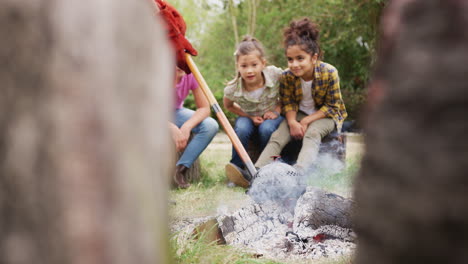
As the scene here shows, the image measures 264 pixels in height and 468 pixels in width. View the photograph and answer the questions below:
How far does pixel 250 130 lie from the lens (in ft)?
16.5

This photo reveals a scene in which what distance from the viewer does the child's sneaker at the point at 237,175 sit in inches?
167

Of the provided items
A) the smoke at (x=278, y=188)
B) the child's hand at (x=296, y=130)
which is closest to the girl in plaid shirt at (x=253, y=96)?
the child's hand at (x=296, y=130)

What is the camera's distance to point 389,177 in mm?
709

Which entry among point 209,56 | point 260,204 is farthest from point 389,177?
point 209,56

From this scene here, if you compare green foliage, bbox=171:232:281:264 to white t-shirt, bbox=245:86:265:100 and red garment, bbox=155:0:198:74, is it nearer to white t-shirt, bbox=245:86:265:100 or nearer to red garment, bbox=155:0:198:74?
red garment, bbox=155:0:198:74

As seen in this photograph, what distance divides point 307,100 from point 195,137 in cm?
139

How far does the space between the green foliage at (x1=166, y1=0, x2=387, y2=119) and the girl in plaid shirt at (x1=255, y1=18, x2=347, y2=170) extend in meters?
3.49

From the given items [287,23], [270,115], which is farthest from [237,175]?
[287,23]

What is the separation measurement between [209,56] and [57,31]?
1725cm

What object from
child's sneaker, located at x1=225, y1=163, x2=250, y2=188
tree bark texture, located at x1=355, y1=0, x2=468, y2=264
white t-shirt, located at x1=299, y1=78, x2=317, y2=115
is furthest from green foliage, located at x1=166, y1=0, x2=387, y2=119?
tree bark texture, located at x1=355, y1=0, x2=468, y2=264

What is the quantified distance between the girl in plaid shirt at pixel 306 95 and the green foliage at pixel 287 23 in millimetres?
3491

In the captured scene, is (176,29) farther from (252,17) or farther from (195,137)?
(252,17)

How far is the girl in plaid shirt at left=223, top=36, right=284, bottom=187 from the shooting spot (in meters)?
4.85

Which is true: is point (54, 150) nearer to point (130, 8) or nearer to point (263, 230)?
point (130, 8)
